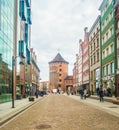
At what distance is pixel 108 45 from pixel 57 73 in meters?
124

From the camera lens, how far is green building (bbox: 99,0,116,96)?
1966 inches

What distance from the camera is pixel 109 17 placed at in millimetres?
53625

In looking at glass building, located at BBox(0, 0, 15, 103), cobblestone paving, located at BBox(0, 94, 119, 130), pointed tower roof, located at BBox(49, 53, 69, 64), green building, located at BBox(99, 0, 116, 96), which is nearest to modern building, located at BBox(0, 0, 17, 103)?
glass building, located at BBox(0, 0, 15, 103)

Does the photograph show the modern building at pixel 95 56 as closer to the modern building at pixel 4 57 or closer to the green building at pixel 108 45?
the green building at pixel 108 45

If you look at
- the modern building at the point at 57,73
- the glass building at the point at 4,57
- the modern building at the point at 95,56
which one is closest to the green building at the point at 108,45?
the modern building at the point at 95,56

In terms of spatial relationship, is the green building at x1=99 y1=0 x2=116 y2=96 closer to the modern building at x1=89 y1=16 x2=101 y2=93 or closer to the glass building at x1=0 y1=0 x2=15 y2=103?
the modern building at x1=89 y1=16 x2=101 y2=93

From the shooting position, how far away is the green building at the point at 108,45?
164 feet

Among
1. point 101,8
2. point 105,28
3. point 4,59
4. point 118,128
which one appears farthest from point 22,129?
point 101,8

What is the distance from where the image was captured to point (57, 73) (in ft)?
581

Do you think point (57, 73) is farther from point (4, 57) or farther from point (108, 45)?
point (4, 57)

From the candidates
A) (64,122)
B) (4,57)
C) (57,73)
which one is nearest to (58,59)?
(57,73)

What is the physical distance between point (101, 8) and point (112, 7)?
33.4 ft

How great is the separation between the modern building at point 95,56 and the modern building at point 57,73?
100 m

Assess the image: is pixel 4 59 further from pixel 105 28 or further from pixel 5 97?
pixel 105 28
